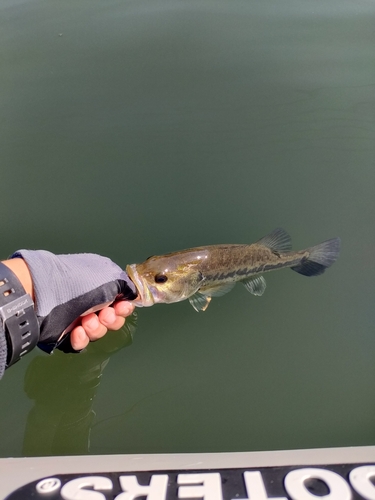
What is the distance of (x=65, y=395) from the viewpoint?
10.8 feet

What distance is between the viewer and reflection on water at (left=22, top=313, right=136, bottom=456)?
308 cm

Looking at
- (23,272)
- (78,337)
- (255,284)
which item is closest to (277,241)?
(255,284)

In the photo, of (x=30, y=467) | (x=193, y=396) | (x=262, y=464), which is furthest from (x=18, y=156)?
(x=262, y=464)

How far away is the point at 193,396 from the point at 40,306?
1.42 m

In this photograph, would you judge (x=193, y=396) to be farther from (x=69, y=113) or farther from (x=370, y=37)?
(x=370, y=37)

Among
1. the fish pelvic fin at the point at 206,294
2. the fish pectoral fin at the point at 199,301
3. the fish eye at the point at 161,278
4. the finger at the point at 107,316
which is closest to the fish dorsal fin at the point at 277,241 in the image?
the fish pelvic fin at the point at 206,294

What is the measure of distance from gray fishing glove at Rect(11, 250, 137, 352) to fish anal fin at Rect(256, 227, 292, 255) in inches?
43.7

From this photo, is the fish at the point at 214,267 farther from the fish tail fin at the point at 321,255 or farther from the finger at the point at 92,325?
the finger at the point at 92,325

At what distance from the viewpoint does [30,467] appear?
7.14ft

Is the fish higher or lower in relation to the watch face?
higher

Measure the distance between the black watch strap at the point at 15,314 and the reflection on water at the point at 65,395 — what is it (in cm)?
105

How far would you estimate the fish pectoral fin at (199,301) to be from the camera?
3.32 m

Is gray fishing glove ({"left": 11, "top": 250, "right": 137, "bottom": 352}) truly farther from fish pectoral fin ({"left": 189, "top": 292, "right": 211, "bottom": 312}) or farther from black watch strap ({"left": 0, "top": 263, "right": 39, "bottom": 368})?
fish pectoral fin ({"left": 189, "top": 292, "right": 211, "bottom": 312})

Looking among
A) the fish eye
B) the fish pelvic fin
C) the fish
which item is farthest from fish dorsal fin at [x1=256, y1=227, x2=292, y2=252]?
the fish eye
